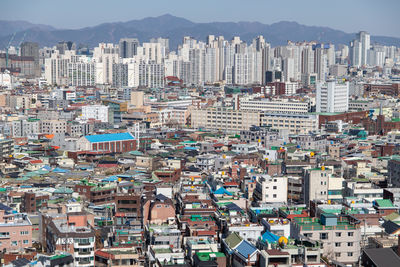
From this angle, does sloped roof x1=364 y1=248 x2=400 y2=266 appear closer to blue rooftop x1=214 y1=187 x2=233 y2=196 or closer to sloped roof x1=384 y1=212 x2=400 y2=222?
sloped roof x1=384 y1=212 x2=400 y2=222

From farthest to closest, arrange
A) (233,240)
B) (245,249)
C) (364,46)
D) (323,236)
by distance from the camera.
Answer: (364,46), (323,236), (233,240), (245,249)

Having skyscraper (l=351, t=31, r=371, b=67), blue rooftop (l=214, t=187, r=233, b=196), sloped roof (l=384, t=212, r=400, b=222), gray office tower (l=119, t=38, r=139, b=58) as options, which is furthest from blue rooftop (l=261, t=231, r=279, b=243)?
skyscraper (l=351, t=31, r=371, b=67)

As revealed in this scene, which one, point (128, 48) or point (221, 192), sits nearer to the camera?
point (221, 192)

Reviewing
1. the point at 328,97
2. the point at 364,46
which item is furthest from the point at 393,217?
the point at 364,46

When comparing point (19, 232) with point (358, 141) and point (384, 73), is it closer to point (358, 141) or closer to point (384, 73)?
point (358, 141)

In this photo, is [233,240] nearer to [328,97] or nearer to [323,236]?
[323,236]

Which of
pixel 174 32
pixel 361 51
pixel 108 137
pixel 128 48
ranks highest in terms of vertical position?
pixel 174 32
